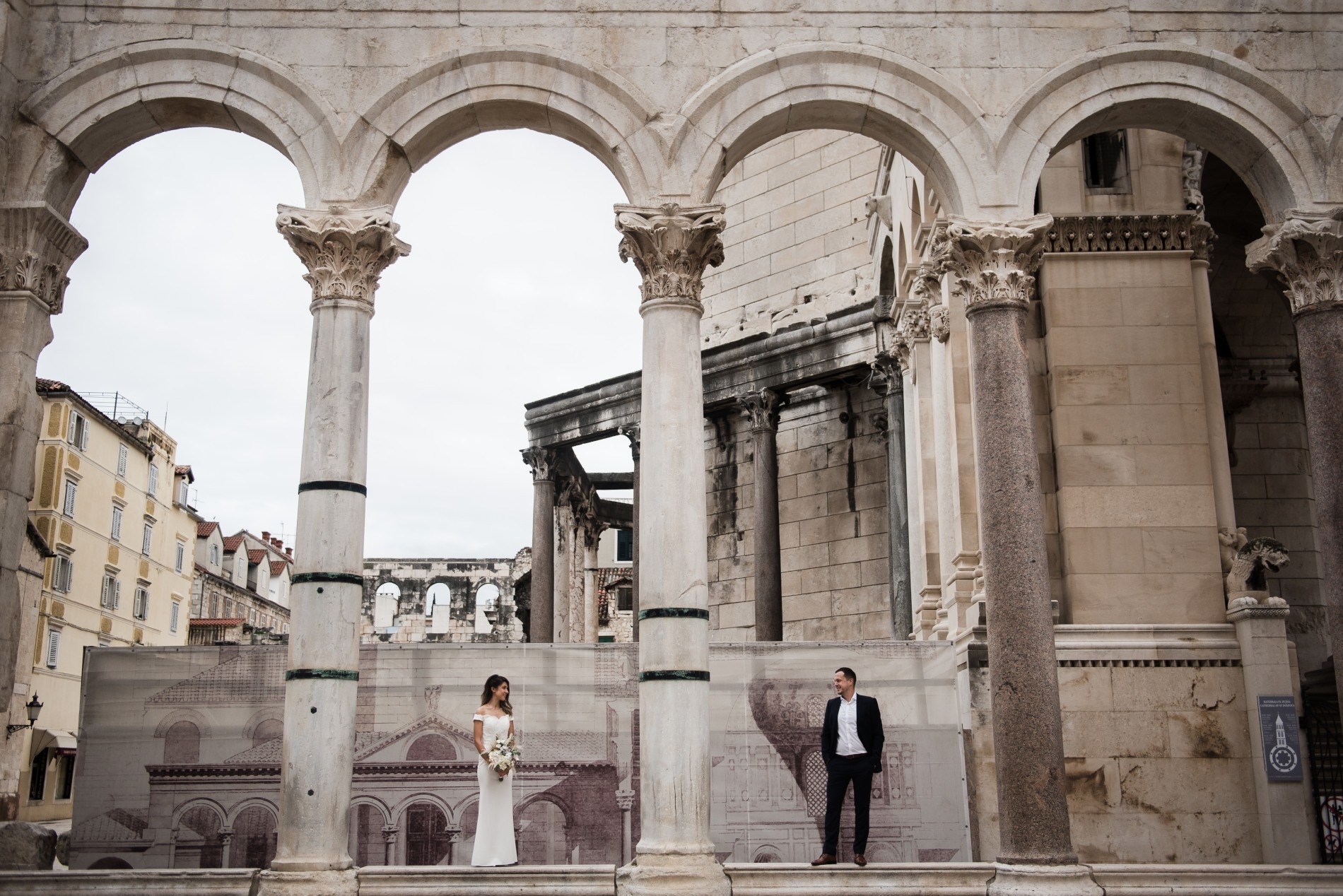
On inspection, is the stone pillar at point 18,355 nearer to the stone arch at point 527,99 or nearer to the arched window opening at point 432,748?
the stone arch at point 527,99

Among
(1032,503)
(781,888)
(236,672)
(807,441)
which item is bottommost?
(781,888)

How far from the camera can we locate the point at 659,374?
10477mm

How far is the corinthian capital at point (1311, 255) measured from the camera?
35.5 feet

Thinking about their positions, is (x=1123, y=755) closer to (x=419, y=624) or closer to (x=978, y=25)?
(x=978, y=25)

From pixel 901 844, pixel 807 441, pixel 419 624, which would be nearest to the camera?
pixel 901 844

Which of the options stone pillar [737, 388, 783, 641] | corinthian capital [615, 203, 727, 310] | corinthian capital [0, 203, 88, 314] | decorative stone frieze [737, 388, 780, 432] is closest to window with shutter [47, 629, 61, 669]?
stone pillar [737, 388, 783, 641]

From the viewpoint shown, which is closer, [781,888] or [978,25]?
[781,888]

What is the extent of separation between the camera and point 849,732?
10.2 meters

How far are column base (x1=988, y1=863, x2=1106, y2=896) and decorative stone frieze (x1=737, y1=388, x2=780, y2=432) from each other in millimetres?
10813

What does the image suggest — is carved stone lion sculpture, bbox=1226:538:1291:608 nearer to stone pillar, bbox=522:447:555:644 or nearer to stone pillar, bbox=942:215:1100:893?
stone pillar, bbox=942:215:1100:893

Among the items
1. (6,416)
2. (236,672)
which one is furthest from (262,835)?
(6,416)

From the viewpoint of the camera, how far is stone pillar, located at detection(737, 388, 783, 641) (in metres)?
18.2

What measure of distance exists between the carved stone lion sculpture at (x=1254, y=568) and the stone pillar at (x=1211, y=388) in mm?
325

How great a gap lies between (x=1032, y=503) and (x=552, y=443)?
13.0 meters
